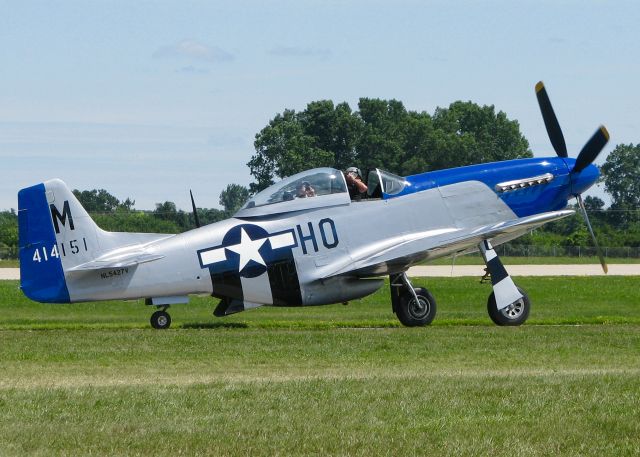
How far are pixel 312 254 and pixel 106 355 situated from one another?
4.33 meters

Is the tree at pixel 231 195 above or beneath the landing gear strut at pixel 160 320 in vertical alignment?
above

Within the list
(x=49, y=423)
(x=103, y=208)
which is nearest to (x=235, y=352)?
(x=49, y=423)

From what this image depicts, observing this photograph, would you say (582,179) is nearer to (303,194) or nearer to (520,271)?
(303,194)

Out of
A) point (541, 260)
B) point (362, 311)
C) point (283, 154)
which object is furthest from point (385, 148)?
point (362, 311)

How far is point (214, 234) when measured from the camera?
18109 mm

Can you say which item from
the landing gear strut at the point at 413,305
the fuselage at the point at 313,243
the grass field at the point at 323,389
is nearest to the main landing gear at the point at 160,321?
the grass field at the point at 323,389

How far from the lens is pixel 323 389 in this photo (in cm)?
1134

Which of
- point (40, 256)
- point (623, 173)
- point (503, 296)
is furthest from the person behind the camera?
point (623, 173)

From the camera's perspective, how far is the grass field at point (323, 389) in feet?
29.7

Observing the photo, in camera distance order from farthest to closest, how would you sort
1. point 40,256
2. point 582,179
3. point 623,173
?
point 623,173 < point 582,179 < point 40,256

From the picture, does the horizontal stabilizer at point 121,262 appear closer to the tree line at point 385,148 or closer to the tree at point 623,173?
the tree line at point 385,148

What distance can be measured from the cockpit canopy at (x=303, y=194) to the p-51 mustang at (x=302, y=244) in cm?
2

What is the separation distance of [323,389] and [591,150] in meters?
10.0

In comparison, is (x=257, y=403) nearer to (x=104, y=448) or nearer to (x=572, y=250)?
(x=104, y=448)
